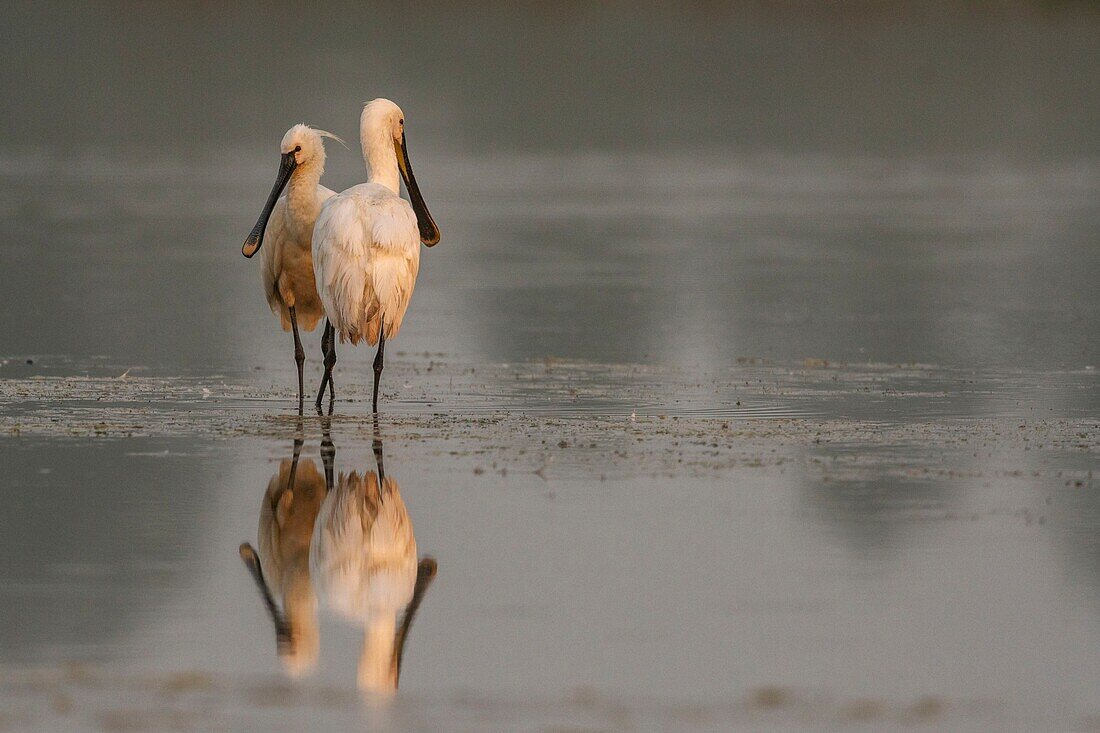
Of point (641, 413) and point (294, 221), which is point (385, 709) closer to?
point (641, 413)

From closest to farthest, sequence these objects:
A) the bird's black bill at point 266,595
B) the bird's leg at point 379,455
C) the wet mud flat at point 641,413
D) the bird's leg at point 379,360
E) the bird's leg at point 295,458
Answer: the bird's black bill at point 266,595
the bird's leg at point 295,458
the bird's leg at point 379,455
the wet mud flat at point 641,413
the bird's leg at point 379,360

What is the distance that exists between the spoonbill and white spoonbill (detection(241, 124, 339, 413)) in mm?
2940

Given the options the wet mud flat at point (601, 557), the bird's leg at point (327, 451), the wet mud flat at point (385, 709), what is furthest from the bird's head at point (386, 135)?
the wet mud flat at point (385, 709)

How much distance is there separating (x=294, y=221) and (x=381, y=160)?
71 cm

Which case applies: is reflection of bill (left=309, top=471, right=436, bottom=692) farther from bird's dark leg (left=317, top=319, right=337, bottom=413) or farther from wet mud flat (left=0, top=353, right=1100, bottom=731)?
bird's dark leg (left=317, top=319, right=337, bottom=413)

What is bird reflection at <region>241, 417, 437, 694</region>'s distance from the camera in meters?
8.30

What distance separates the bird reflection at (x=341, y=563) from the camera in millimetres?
8305

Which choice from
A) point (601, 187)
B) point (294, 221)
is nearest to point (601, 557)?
point (294, 221)

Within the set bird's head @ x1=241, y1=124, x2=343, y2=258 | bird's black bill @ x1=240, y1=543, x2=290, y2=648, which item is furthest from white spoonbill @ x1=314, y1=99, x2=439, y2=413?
bird's black bill @ x1=240, y1=543, x2=290, y2=648

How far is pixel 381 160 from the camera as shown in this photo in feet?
50.2

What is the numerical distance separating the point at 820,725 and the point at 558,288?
18.7m

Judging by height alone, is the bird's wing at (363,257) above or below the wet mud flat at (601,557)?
above

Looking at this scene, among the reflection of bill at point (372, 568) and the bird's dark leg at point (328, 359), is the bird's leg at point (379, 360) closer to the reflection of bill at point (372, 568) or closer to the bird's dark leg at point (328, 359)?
the bird's dark leg at point (328, 359)

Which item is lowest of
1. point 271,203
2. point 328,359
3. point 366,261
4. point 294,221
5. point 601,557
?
point 601,557
